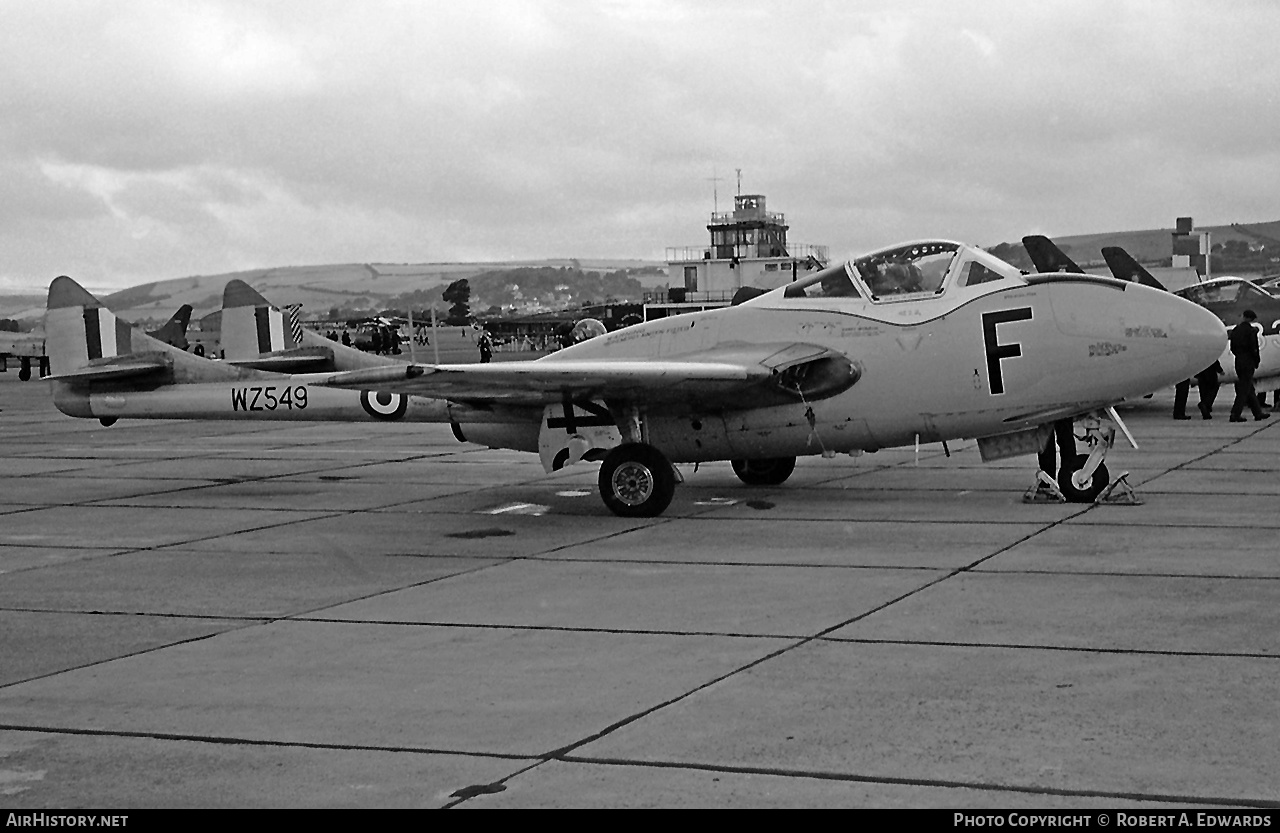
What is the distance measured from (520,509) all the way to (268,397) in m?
4.34

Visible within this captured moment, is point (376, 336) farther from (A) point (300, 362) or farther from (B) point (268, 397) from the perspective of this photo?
(B) point (268, 397)

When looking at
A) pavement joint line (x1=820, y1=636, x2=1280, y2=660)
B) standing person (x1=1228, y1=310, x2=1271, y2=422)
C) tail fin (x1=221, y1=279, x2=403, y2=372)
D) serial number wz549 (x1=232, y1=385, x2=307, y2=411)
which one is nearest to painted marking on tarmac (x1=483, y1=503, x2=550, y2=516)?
serial number wz549 (x1=232, y1=385, x2=307, y2=411)

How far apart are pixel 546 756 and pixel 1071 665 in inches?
119

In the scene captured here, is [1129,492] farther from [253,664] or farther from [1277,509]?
[253,664]

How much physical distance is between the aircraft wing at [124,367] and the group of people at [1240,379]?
15591 millimetres

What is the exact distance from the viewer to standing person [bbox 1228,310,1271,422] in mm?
24406

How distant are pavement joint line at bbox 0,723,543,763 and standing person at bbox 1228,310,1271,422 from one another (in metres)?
20.8

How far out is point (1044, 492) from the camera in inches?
589

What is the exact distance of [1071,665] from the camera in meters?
7.88

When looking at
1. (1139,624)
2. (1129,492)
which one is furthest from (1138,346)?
(1139,624)

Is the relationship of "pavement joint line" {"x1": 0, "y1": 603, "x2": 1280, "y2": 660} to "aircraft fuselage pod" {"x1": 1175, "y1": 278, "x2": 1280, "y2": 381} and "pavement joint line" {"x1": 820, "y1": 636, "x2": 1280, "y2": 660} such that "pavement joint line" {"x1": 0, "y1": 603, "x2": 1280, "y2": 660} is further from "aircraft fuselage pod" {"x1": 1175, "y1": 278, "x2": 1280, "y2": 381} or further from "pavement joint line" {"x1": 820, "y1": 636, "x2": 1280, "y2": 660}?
"aircraft fuselage pod" {"x1": 1175, "y1": 278, "x2": 1280, "y2": 381}

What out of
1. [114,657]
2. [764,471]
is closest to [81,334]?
[764,471]

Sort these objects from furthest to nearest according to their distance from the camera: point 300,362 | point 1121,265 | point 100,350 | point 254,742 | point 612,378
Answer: point 1121,265 < point 300,362 < point 100,350 < point 612,378 < point 254,742

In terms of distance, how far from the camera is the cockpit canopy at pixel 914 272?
1462 centimetres
